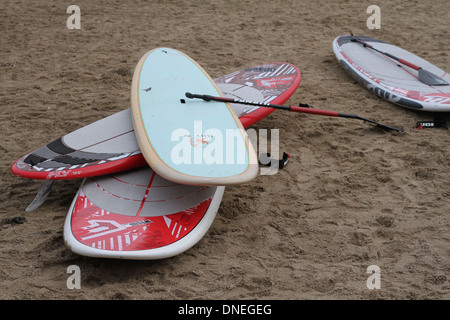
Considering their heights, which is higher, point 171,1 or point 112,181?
point 171,1

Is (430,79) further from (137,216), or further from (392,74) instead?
(137,216)

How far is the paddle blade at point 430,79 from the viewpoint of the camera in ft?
15.1

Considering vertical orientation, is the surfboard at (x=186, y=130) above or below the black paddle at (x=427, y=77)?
above

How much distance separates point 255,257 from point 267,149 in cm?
133

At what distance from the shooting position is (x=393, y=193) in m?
3.42

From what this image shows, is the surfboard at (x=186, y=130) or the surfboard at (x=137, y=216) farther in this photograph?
the surfboard at (x=186, y=130)

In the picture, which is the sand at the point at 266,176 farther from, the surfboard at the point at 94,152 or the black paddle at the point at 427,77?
the black paddle at the point at 427,77

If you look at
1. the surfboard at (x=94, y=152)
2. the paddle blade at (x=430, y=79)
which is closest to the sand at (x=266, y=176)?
the surfboard at (x=94, y=152)

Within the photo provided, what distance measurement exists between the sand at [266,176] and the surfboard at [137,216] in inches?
5.7

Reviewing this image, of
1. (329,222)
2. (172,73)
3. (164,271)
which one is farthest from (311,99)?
(164,271)

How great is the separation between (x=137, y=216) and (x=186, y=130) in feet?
2.30

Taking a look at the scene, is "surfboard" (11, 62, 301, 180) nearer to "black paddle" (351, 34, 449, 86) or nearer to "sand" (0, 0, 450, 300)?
"sand" (0, 0, 450, 300)

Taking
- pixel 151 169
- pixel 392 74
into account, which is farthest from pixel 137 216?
pixel 392 74
